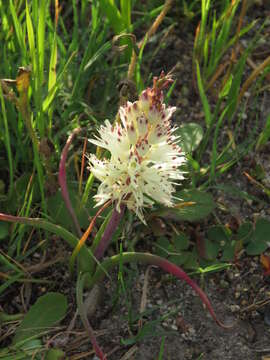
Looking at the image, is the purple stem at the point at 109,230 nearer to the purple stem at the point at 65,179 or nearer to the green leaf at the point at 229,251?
the purple stem at the point at 65,179

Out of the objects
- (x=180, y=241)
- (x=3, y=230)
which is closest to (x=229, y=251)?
(x=180, y=241)

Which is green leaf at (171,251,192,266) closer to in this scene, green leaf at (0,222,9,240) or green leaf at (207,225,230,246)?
green leaf at (207,225,230,246)

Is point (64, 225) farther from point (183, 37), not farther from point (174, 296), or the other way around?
point (183, 37)

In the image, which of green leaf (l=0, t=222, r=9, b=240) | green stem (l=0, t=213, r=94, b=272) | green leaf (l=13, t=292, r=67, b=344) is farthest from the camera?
green leaf (l=0, t=222, r=9, b=240)

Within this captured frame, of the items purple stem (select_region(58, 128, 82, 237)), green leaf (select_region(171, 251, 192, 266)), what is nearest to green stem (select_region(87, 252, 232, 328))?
purple stem (select_region(58, 128, 82, 237))

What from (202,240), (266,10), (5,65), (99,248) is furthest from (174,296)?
(266,10)

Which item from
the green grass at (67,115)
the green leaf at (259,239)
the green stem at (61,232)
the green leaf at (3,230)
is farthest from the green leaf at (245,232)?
the green leaf at (3,230)
